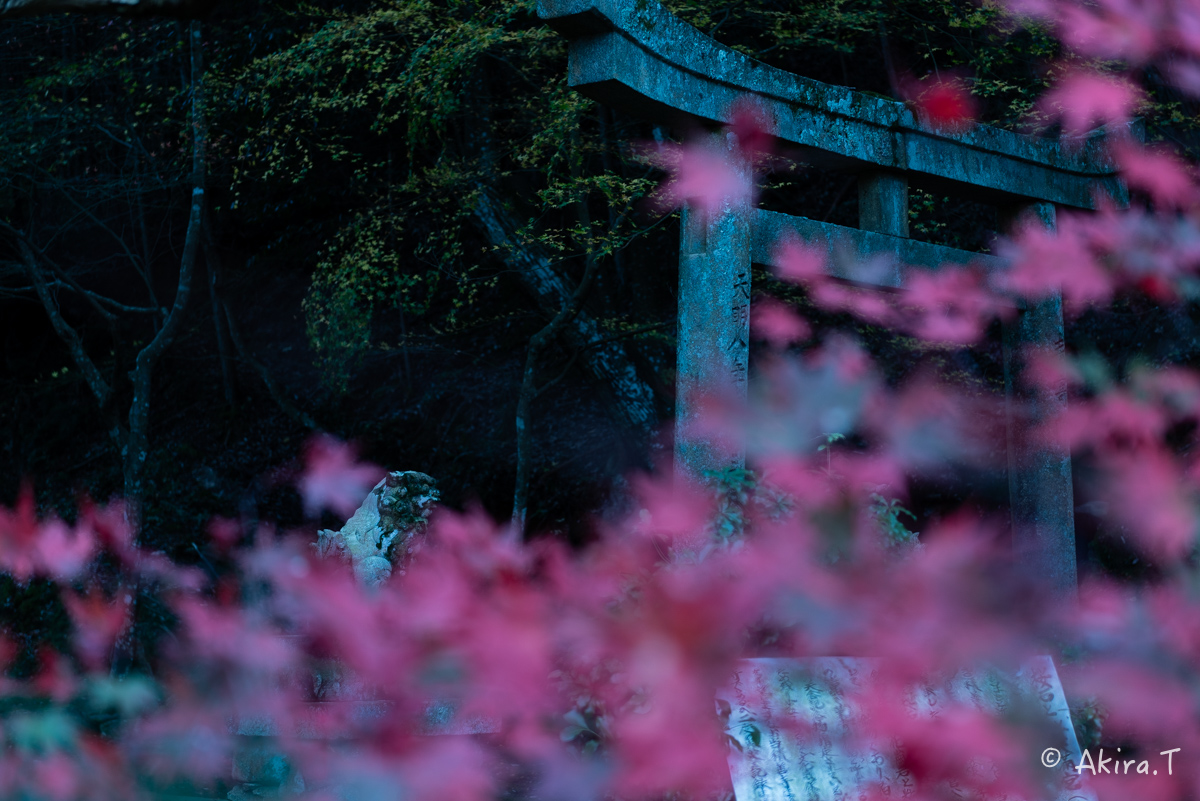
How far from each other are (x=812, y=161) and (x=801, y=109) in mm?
346

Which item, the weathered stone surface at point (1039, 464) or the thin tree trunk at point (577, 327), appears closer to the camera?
the weathered stone surface at point (1039, 464)

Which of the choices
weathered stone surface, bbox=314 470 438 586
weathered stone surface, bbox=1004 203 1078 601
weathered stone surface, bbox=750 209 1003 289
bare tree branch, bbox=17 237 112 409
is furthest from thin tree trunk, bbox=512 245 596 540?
bare tree branch, bbox=17 237 112 409

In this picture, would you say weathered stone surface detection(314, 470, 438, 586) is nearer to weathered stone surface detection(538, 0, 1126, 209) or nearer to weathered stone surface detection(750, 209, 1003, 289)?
weathered stone surface detection(750, 209, 1003, 289)

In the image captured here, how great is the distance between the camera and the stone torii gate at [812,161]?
389cm

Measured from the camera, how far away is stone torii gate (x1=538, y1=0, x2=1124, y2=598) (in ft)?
12.8

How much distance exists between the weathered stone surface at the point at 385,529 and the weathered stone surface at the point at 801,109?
9.31ft

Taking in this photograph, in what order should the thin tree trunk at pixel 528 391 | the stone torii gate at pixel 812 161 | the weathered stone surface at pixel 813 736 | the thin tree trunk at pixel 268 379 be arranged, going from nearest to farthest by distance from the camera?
the weathered stone surface at pixel 813 736, the stone torii gate at pixel 812 161, the thin tree trunk at pixel 528 391, the thin tree trunk at pixel 268 379

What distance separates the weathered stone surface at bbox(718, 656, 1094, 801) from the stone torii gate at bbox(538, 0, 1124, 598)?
1.28 metres

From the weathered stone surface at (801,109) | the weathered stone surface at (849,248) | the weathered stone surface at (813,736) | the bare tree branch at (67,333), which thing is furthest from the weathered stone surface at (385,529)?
the bare tree branch at (67,333)

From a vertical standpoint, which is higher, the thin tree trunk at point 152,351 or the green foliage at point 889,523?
the thin tree trunk at point 152,351

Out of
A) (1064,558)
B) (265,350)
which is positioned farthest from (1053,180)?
(265,350)

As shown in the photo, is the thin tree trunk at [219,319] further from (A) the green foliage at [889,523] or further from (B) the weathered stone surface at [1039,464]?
(A) the green foliage at [889,523]

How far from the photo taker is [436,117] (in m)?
6.86

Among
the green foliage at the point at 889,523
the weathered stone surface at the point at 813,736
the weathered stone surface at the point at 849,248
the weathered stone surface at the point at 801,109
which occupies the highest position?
the weathered stone surface at the point at 801,109
